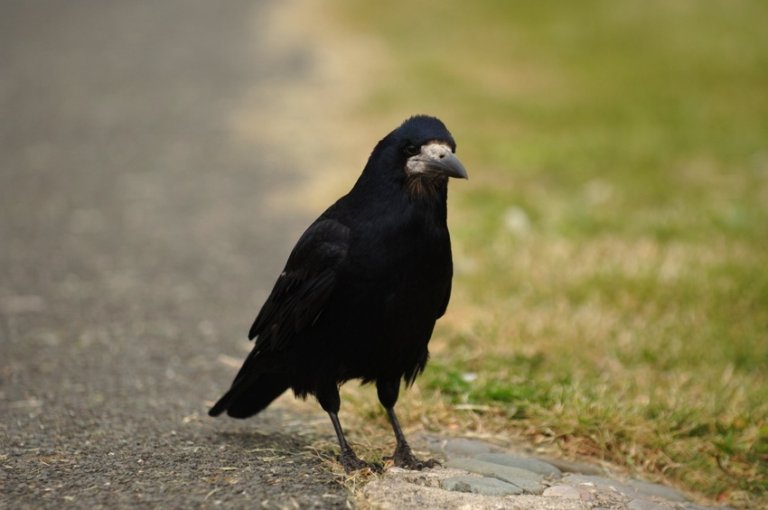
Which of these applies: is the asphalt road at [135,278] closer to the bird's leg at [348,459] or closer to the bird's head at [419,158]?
the bird's leg at [348,459]

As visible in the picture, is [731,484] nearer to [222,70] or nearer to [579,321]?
[579,321]

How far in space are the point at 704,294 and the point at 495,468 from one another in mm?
3098

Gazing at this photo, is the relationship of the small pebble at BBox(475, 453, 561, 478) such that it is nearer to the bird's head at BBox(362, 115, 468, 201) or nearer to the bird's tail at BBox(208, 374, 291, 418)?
the bird's tail at BBox(208, 374, 291, 418)

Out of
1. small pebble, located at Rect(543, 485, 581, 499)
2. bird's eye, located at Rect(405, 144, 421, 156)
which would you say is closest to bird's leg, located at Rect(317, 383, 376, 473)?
small pebble, located at Rect(543, 485, 581, 499)

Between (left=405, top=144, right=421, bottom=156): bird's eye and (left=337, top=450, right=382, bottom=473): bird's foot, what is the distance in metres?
1.11

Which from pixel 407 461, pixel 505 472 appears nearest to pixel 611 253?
pixel 505 472

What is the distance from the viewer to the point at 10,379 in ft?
16.1

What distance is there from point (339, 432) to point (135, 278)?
3682 mm

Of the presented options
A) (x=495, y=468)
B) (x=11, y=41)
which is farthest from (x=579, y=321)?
(x=11, y=41)

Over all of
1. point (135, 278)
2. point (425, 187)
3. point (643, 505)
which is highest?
point (425, 187)

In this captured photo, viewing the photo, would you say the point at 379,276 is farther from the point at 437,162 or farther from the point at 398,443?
the point at 398,443

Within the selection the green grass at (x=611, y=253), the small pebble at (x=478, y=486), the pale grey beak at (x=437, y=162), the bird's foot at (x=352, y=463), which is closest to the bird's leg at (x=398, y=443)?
the bird's foot at (x=352, y=463)

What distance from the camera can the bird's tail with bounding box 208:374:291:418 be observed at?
4121 mm

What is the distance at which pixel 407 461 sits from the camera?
373 cm
